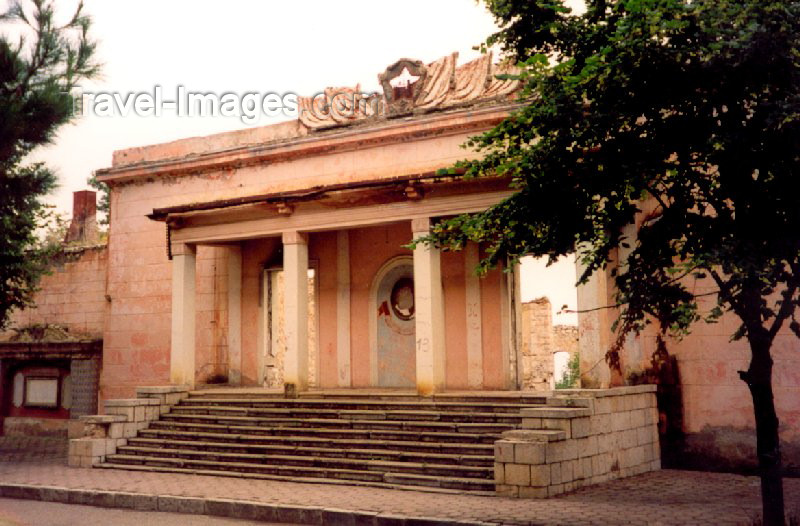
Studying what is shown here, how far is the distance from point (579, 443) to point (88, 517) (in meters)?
6.01

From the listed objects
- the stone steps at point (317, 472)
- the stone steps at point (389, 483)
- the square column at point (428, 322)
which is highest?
the square column at point (428, 322)

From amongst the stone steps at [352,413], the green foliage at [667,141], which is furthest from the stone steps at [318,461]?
the green foliage at [667,141]

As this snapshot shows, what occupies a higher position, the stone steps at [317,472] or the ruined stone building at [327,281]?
the ruined stone building at [327,281]

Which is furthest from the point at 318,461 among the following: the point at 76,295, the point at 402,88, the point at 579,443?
the point at 76,295

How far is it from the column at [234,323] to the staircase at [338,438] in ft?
7.36

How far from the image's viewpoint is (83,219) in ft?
73.9

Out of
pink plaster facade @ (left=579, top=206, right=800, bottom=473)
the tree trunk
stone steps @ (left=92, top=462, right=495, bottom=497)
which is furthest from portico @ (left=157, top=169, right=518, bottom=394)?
the tree trunk

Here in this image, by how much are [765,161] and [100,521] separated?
7.85m

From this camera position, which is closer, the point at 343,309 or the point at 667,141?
the point at 667,141

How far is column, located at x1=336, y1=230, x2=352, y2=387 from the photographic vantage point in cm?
1560

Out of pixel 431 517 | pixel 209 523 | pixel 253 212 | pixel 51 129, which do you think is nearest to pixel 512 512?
pixel 431 517

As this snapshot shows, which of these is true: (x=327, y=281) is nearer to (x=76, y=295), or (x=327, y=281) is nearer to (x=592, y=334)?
(x=592, y=334)

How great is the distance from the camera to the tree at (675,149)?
6906 millimetres

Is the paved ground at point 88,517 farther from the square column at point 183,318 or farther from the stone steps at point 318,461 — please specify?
the square column at point 183,318
